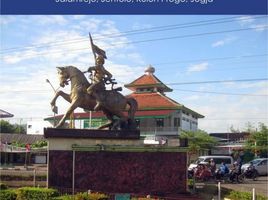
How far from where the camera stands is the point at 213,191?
1692 centimetres

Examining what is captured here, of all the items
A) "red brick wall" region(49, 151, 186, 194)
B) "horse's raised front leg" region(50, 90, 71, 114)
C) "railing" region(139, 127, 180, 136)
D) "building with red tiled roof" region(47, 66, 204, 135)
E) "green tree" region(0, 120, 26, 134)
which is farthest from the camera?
"green tree" region(0, 120, 26, 134)

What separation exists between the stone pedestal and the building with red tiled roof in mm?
24272

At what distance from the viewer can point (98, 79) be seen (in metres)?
15.2

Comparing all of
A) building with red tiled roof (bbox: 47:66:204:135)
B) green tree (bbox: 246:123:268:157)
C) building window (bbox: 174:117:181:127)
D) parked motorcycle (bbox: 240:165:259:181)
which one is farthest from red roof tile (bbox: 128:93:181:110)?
parked motorcycle (bbox: 240:165:259:181)

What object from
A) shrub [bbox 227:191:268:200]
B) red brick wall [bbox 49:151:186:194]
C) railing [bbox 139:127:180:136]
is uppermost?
railing [bbox 139:127:180:136]

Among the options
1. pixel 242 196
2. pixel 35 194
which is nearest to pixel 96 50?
pixel 35 194

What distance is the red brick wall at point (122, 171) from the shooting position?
14.2m

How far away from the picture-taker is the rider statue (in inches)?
593

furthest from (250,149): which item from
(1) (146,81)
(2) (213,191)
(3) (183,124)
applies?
(2) (213,191)

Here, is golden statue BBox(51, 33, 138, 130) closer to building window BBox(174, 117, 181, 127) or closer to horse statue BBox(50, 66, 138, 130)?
horse statue BBox(50, 66, 138, 130)

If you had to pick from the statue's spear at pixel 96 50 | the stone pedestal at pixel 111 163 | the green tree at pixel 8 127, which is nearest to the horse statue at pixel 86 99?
the stone pedestal at pixel 111 163

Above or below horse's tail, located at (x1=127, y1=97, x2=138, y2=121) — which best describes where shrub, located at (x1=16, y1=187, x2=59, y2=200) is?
below

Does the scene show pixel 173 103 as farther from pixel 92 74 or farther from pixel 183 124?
pixel 92 74

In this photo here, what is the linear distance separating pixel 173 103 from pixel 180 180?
83.4 ft
